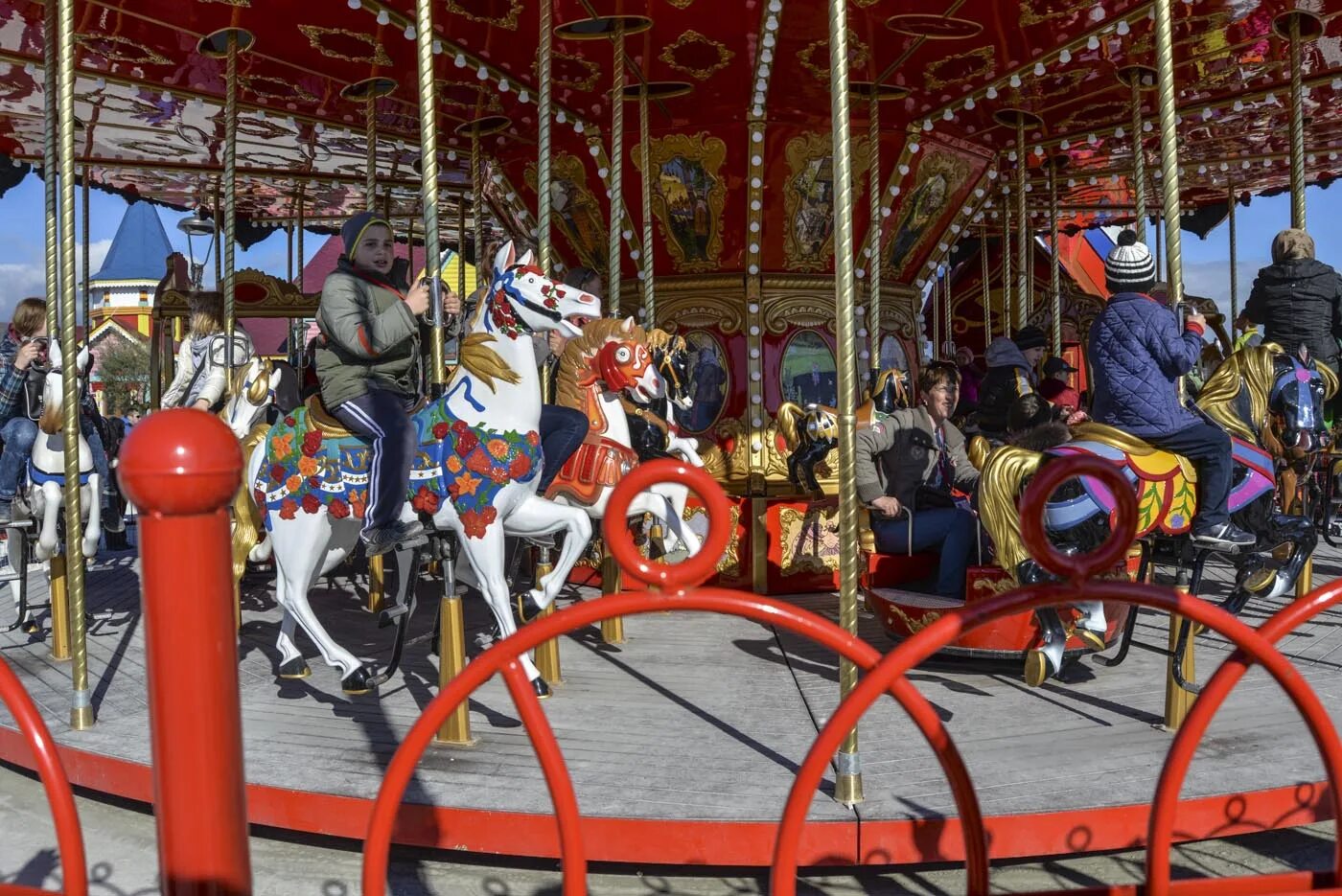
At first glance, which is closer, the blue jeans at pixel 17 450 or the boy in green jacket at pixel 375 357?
the boy in green jacket at pixel 375 357

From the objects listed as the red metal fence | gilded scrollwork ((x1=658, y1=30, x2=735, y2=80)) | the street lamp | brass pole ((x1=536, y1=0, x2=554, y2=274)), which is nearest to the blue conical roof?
the street lamp

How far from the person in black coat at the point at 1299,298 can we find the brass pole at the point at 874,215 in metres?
2.34

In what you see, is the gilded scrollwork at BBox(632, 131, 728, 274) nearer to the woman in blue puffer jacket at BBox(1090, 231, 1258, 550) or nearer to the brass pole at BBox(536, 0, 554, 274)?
the brass pole at BBox(536, 0, 554, 274)

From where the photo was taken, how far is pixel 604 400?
6.50 m

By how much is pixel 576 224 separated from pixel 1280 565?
18.1 feet

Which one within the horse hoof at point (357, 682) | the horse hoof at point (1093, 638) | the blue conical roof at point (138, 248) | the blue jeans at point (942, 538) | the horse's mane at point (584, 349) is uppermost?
the blue conical roof at point (138, 248)

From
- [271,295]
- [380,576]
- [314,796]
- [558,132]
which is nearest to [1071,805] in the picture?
[314,796]

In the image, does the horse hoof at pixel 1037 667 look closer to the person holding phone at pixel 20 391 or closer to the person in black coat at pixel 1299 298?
the person in black coat at pixel 1299 298

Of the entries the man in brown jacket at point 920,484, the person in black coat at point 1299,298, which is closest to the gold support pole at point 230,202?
the man in brown jacket at point 920,484

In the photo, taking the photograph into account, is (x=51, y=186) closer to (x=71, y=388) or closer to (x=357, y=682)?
(x=71, y=388)

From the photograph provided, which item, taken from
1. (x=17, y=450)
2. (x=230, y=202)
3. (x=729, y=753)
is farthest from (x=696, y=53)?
(x=17, y=450)

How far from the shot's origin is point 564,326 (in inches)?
198

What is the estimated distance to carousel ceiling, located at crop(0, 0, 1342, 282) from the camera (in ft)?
22.4

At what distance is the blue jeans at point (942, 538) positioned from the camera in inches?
238
